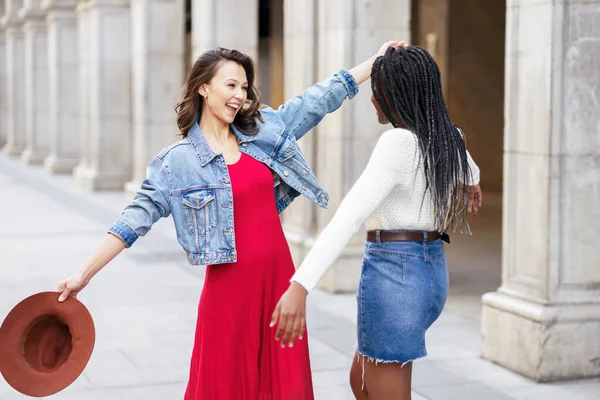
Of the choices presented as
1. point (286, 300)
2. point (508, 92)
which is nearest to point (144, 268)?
point (508, 92)

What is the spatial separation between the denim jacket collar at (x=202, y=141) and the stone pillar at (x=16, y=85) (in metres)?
27.9

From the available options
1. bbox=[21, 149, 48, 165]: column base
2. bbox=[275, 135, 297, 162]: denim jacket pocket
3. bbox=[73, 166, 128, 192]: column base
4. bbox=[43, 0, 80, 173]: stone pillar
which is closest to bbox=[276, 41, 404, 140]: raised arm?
bbox=[275, 135, 297, 162]: denim jacket pocket

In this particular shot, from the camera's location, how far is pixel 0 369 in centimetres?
380

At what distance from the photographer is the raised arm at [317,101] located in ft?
14.2

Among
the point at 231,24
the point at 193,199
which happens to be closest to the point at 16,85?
the point at 231,24

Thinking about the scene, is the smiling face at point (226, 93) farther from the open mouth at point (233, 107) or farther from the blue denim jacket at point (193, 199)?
the blue denim jacket at point (193, 199)

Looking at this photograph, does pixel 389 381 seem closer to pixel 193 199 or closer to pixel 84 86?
pixel 193 199

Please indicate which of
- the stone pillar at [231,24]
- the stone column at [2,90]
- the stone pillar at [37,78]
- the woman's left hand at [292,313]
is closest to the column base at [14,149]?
the stone pillar at [37,78]

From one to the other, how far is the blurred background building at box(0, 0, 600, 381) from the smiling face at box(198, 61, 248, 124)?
288 cm

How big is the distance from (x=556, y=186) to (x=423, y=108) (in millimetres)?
2888

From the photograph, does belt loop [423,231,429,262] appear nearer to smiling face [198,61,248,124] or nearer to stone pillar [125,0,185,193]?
smiling face [198,61,248,124]

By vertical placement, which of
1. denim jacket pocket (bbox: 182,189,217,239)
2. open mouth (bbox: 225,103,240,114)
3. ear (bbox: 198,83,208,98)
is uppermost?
ear (bbox: 198,83,208,98)

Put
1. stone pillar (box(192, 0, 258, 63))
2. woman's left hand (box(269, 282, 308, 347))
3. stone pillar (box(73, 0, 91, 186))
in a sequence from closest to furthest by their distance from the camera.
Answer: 1. woman's left hand (box(269, 282, 308, 347))
2. stone pillar (box(192, 0, 258, 63))
3. stone pillar (box(73, 0, 91, 186))

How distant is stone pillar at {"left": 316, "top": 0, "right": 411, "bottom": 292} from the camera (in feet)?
30.8
